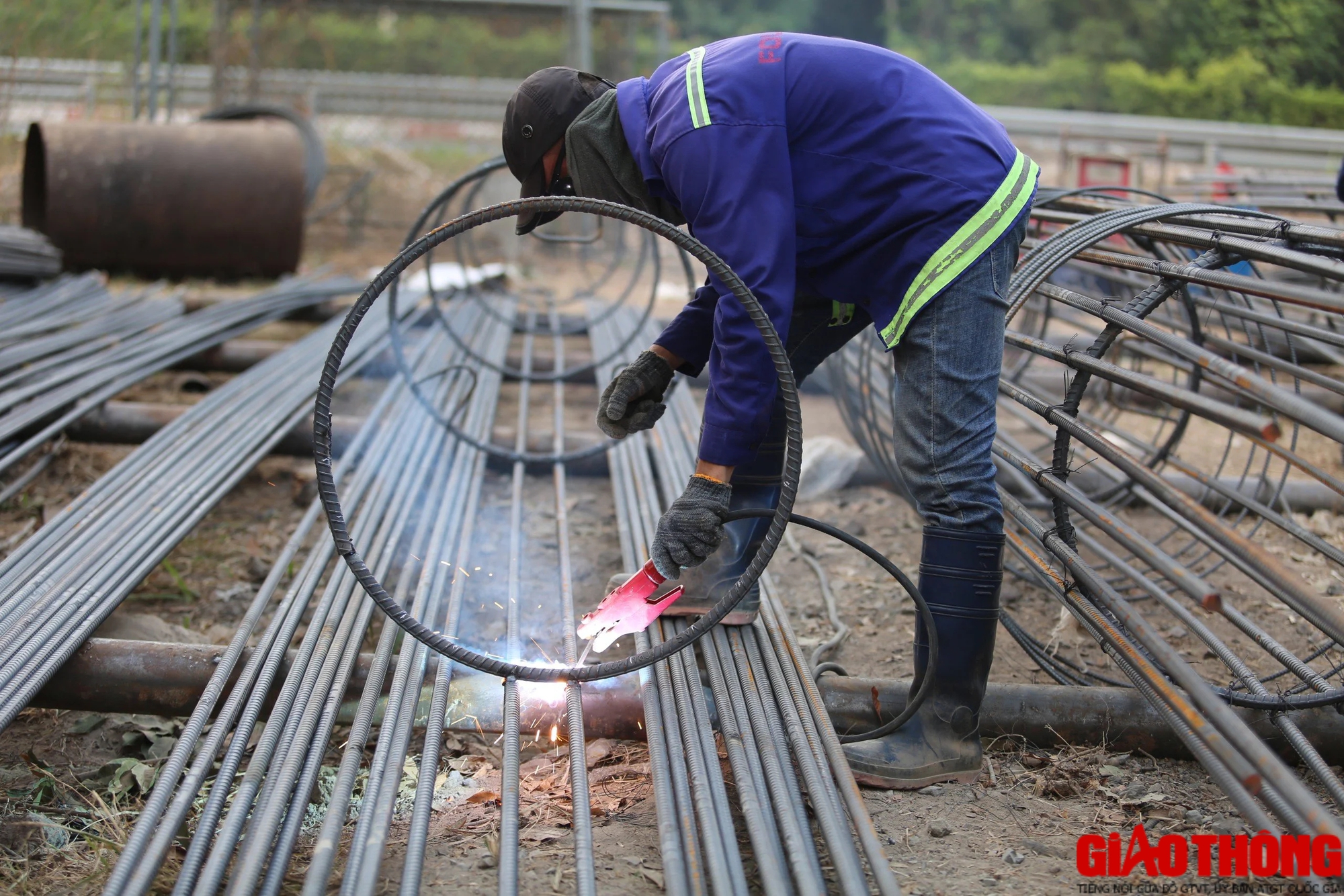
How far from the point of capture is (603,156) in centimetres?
217

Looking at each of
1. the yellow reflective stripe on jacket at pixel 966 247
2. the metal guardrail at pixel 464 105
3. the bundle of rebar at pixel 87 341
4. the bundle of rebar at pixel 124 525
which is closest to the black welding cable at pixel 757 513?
the yellow reflective stripe on jacket at pixel 966 247

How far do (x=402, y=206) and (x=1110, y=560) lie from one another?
418 inches

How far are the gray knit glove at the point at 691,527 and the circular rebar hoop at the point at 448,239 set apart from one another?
0.11m

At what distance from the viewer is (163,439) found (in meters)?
3.59

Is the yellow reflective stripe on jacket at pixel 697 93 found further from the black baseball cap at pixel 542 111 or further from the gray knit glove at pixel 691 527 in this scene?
the gray knit glove at pixel 691 527

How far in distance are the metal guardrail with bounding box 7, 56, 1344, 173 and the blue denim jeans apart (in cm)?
902

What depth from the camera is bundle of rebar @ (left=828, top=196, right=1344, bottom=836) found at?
5.36 feet

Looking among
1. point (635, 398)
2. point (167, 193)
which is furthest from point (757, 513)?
point (167, 193)

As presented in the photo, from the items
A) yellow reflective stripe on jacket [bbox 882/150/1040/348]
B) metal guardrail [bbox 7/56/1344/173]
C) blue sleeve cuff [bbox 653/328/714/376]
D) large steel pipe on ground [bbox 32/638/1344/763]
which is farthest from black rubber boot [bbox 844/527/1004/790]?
metal guardrail [bbox 7/56/1344/173]

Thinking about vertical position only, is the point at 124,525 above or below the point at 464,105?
below

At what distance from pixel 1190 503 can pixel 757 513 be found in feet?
2.94

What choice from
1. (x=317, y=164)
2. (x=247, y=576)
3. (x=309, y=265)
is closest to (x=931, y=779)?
(x=247, y=576)

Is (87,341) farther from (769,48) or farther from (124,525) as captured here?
(769,48)

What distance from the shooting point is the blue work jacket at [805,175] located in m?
1.93
